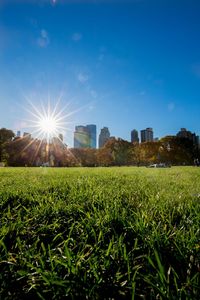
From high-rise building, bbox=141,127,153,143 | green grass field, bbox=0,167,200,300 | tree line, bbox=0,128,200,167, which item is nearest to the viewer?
green grass field, bbox=0,167,200,300

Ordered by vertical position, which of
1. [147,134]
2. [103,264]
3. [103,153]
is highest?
[147,134]

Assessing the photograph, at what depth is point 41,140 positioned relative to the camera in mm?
80875

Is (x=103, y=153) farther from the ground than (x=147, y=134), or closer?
closer

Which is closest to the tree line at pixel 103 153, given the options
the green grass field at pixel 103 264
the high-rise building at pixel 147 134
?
the green grass field at pixel 103 264

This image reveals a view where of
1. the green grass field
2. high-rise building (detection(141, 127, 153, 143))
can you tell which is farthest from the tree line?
high-rise building (detection(141, 127, 153, 143))

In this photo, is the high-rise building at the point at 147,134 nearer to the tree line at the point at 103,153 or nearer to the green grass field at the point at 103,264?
the tree line at the point at 103,153

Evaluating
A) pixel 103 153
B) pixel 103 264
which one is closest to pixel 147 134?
pixel 103 153

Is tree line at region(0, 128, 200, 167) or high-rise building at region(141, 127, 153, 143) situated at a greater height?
high-rise building at region(141, 127, 153, 143)

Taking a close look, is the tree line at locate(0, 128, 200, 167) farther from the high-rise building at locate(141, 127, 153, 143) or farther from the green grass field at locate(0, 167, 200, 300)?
the high-rise building at locate(141, 127, 153, 143)

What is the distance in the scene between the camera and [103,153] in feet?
288

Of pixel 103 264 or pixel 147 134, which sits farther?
pixel 147 134

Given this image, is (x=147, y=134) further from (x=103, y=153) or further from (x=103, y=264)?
(x=103, y=264)

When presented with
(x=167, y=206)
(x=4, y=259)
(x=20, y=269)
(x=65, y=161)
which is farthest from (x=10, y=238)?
(x=65, y=161)

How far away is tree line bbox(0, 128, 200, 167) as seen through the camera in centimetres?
6643
